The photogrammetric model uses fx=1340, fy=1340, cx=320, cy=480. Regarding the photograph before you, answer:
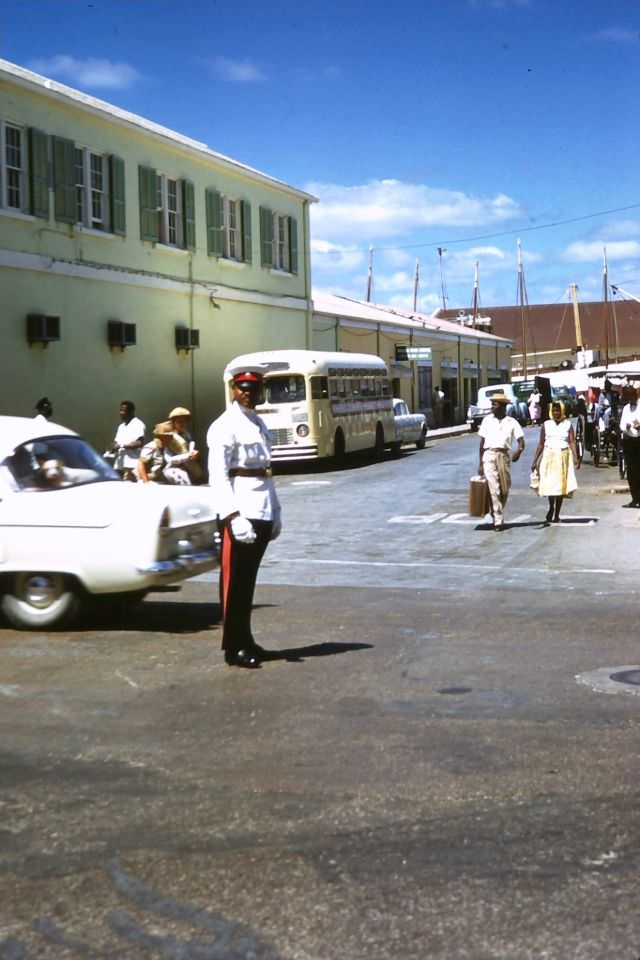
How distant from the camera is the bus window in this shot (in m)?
31.5

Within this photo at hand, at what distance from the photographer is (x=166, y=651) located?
9156 mm

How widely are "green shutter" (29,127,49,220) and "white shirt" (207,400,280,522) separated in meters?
19.2

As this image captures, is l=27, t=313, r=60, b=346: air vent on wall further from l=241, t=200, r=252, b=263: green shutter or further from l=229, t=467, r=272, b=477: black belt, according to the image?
l=229, t=467, r=272, b=477: black belt

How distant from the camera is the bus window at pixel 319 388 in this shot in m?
31.5

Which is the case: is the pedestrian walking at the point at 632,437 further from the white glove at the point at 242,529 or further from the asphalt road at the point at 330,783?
the white glove at the point at 242,529

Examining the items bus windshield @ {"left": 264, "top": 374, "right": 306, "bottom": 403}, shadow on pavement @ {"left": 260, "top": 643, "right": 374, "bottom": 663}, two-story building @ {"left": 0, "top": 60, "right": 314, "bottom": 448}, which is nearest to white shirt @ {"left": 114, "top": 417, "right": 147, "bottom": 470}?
two-story building @ {"left": 0, "top": 60, "right": 314, "bottom": 448}

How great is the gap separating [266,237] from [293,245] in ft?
7.38

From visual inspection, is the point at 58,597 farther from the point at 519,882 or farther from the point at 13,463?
the point at 519,882

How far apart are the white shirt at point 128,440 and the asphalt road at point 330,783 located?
619 centimetres

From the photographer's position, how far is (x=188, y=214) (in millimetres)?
33250

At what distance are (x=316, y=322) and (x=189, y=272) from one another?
11.0 meters

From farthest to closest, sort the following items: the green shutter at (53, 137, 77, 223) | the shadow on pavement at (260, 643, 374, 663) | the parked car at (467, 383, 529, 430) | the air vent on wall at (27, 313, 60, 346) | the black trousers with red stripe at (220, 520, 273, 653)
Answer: the parked car at (467, 383, 529, 430) → the green shutter at (53, 137, 77, 223) → the air vent on wall at (27, 313, 60, 346) → the shadow on pavement at (260, 643, 374, 663) → the black trousers with red stripe at (220, 520, 273, 653)

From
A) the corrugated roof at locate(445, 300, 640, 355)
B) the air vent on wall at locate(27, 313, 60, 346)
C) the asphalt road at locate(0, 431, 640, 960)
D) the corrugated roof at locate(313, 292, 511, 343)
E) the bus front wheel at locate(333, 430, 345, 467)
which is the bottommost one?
the asphalt road at locate(0, 431, 640, 960)

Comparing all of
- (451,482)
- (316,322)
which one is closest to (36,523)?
(451,482)
